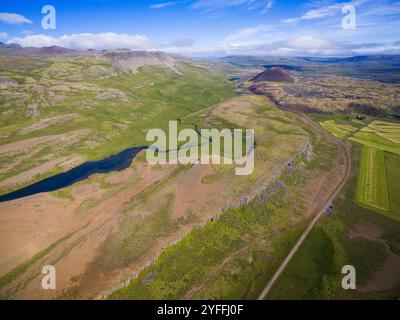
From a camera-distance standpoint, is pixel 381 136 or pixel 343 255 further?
pixel 381 136

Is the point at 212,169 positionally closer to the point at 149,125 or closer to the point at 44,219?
the point at 44,219

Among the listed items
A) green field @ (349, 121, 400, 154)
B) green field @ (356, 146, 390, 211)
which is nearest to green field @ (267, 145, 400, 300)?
green field @ (356, 146, 390, 211)

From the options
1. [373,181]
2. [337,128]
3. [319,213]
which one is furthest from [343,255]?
[337,128]

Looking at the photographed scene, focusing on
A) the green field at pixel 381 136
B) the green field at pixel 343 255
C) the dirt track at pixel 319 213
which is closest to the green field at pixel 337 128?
the green field at pixel 381 136

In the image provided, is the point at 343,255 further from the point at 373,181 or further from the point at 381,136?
the point at 381,136

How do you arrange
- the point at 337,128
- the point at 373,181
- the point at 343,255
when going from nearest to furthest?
the point at 343,255, the point at 373,181, the point at 337,128

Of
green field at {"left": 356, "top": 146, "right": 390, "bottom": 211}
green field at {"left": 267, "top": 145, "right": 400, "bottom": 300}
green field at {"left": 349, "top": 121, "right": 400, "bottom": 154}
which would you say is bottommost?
green field at {"left": 267, "top": 145, "right": 400, "bottom": 300}

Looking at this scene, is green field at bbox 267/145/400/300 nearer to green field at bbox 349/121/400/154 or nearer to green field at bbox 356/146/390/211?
green field at bbox 356/146/390/211

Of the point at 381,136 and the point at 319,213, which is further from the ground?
the point at 381,136
